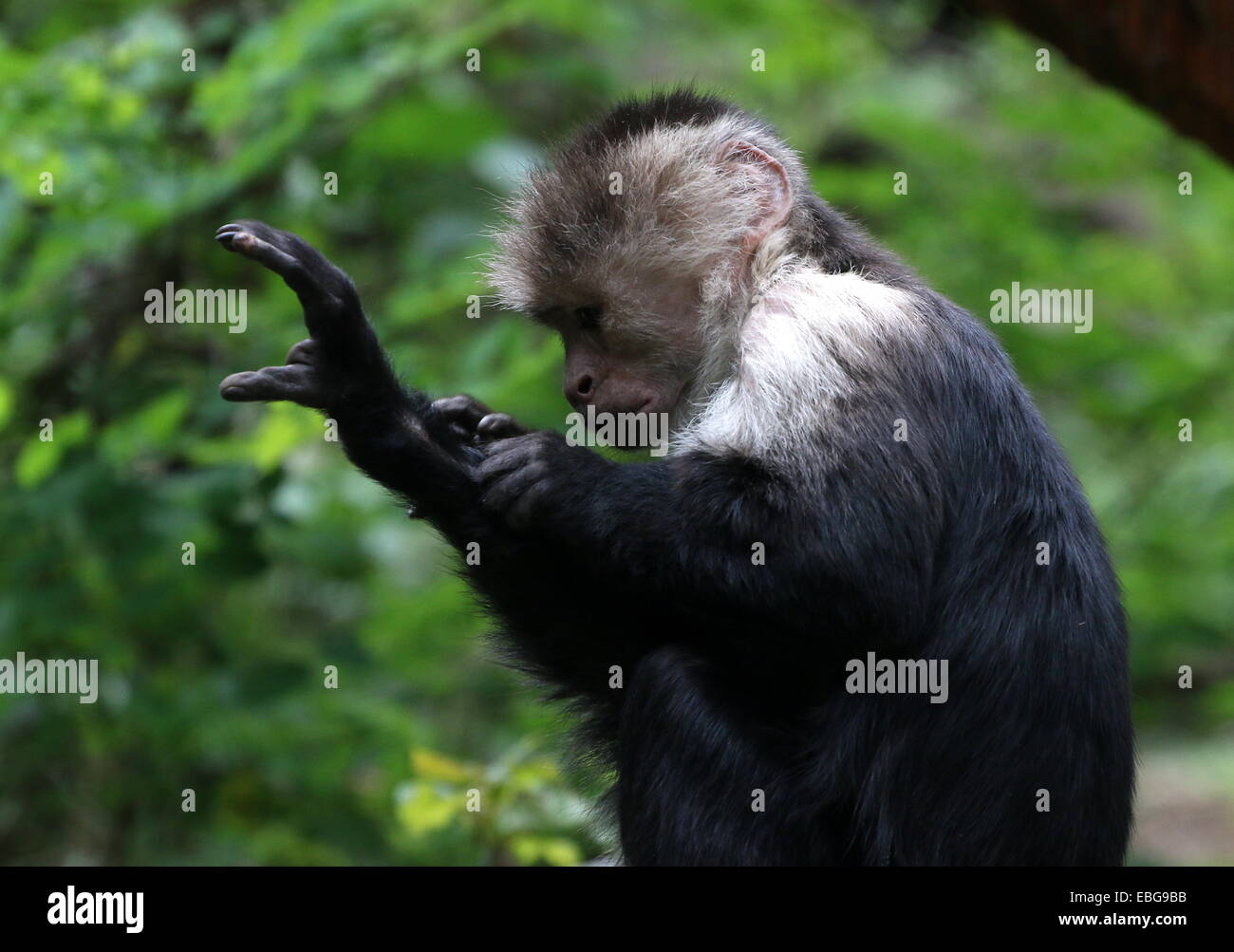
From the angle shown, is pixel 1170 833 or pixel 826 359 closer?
pixel 826 359

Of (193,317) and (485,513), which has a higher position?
(193,317)

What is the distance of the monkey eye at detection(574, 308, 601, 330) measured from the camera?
18.3ft

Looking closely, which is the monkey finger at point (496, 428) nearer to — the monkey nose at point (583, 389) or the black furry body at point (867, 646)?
the monkey nose at point (583, 389)

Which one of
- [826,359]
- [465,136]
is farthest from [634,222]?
[465,136]

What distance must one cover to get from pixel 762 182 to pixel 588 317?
0.89m

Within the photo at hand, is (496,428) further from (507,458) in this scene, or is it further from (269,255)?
(269,255)

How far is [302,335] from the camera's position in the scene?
298 inches

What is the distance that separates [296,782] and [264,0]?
5683 millimetres

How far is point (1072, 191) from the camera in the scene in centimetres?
1298

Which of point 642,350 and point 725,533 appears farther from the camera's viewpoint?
point 642,350

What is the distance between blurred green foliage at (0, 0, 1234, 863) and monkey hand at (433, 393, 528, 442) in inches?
54.0

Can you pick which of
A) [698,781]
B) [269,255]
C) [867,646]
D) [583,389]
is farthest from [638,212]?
[698,781]

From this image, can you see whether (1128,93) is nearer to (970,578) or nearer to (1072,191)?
(970,578)

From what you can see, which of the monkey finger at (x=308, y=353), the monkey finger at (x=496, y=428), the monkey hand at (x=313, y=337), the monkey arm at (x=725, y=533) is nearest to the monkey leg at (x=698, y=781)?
the monkey arm at (x=725, y=533)
